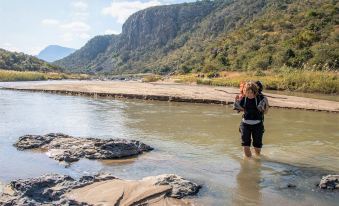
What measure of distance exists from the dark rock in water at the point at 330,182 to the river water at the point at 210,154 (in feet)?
0.60

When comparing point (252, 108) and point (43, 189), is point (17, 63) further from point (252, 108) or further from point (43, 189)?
point (43, 189)

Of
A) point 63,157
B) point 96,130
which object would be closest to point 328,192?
point 63,157

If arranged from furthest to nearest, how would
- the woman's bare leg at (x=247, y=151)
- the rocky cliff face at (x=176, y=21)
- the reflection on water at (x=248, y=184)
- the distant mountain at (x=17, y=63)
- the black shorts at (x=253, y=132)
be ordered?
the rocky cliff face at (x=176, y=21), the distant mountain at (x=17, y=63), the woman's bare leg at (x=247, y=151), the black shorts at (x=253, y=132), the reflection on water at (x=248, y=184)

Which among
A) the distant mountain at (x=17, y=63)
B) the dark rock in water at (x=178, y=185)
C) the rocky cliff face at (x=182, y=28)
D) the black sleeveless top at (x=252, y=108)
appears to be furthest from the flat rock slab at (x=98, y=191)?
the rocky cliff face at (x=182, y=28)

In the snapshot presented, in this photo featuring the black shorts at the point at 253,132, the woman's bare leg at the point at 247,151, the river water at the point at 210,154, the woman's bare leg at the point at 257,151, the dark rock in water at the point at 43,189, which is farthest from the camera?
the woman's bare leg at the point at 257,151

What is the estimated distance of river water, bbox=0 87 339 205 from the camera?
7711mm

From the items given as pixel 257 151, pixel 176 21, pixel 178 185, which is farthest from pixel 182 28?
pixel 178 185

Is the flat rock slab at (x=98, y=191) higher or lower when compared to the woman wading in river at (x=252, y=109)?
lower

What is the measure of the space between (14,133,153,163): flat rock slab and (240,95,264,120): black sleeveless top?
277 centimetres

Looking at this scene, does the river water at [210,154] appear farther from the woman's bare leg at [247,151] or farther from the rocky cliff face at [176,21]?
the rocky cliff face at [176,21]

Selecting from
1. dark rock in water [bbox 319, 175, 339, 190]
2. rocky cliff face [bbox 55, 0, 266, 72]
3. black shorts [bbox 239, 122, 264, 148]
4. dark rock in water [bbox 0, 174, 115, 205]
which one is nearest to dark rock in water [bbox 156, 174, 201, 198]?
dark rock in water [bbox 0, 174, 115, 205]

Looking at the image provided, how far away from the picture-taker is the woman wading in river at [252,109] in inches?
373

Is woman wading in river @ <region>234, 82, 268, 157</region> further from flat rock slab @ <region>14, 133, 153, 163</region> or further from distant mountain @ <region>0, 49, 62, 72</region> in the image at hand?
distant mountain @ <region>0, 49, 62, 72</region>

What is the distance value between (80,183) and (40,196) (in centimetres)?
75
